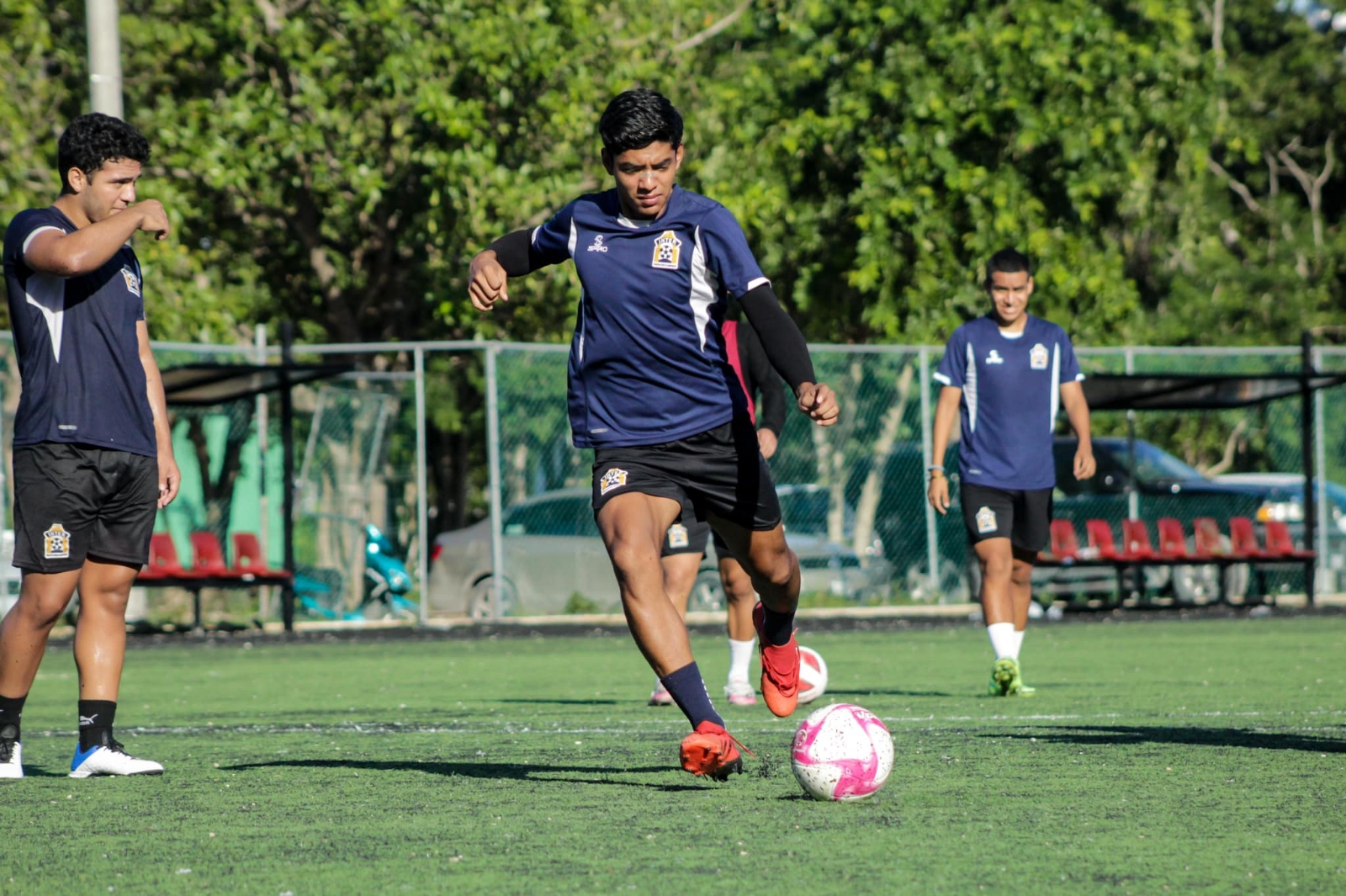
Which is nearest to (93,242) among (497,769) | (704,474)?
(704,474)

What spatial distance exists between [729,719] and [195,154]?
14064 millimetres

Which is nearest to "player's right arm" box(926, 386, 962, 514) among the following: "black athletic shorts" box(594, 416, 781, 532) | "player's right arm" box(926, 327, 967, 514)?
"player's right arm" box(926, 327, 967, 514)

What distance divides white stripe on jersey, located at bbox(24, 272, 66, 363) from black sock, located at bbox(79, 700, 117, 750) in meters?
1.13

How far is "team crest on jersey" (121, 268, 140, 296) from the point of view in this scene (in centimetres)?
629

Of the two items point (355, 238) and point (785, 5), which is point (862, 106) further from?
point (355, 238)

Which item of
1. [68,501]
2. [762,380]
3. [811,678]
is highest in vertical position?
[762,380]

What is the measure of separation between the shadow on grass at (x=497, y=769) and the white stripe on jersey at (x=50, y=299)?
158 centimetres

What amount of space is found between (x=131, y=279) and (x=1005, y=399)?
4.67m

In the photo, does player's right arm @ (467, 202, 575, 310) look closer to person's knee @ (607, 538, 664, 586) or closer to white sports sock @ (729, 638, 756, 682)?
person's knee @ (607, 538, 664, 586)

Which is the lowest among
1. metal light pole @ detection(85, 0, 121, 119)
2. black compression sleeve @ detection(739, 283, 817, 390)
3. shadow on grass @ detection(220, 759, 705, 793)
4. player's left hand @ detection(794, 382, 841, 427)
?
shadow on grass @ detection(220, 759, 705, 793)

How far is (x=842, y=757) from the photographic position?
5.26m

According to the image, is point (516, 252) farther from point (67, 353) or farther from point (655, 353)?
point (67, 353)

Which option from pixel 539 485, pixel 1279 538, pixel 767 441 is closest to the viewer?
pixel 767 441

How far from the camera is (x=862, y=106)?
21.4 m
